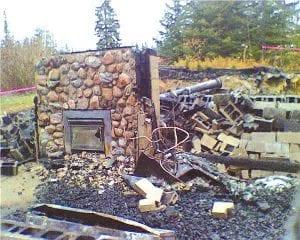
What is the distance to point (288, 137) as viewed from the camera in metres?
1.58

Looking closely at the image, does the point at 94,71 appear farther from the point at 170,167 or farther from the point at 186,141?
the point at 186,141

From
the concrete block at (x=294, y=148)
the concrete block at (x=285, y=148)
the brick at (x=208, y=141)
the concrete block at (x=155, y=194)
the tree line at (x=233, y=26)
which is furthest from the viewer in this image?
the brick at (x=208, y=141)

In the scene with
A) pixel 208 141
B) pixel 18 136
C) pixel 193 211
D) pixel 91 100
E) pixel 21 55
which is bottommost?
pixel 193 211

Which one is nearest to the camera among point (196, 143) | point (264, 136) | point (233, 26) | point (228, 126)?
point (233, 26)

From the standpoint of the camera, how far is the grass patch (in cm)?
117

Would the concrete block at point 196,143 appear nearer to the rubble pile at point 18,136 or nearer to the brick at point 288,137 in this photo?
the brick at point 288,137

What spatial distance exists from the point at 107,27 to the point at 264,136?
108 cm

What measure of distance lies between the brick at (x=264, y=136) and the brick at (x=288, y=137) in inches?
2.6

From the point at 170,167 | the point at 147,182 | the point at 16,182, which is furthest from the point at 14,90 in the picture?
Result: the point at 170,167

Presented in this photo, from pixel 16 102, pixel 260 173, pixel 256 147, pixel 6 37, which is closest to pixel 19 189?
pixel 16 102

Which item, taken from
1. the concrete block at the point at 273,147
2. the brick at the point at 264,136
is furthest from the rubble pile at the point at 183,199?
the brick at the point at 264,136

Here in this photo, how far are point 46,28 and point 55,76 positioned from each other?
308 mm

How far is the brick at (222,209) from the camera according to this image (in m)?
1.20

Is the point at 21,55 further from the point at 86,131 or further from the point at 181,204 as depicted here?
the point at 181,204
